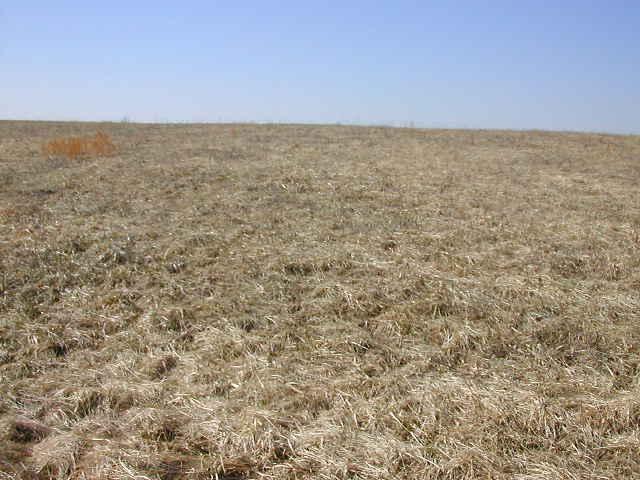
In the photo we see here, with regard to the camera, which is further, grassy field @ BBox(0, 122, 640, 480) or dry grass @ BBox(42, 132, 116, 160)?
dry grass @ BBox(42, 132, 116, 160)

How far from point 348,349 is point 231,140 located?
51.0ft

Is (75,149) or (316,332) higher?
(75,149)

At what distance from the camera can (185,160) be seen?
14484mm

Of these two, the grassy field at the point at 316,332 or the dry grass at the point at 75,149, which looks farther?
the dry grass at the point at 75,149

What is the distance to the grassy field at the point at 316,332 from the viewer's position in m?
3.73

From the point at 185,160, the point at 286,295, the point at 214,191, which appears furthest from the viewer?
the point at 185,160

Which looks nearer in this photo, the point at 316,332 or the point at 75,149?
the point at 316,332

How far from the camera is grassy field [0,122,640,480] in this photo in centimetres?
373

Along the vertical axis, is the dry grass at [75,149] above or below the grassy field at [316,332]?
above

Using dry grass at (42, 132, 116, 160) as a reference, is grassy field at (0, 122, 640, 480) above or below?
below

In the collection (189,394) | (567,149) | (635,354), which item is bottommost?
(189,394)

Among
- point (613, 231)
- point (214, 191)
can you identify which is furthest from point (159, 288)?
point (613, 231)

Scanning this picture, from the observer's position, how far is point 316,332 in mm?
5418

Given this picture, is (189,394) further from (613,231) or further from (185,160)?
(185,160)
